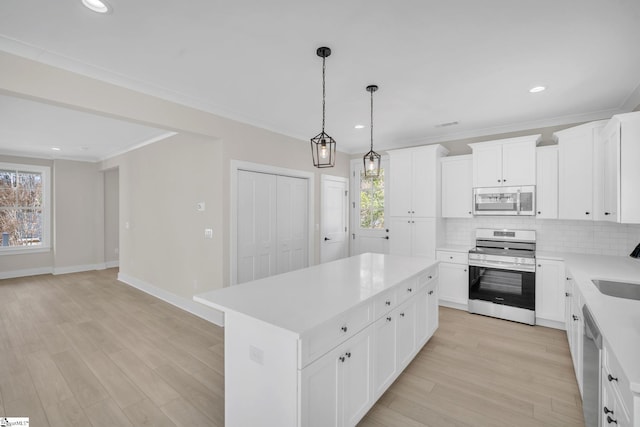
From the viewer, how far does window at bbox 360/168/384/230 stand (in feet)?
17.8

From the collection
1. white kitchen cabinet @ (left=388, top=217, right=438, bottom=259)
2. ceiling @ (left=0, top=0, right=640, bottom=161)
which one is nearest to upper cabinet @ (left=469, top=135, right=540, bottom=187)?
ceiling @ (left=0, top=0, right=640, bottom=161)

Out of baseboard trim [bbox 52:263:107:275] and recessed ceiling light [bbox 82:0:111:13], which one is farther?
baseboard trim [bbox 52:263:107:275]

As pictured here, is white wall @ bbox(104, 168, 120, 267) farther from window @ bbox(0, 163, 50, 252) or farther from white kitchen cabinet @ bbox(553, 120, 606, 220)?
white kitchen cabinet @ bbox(553, 120, 606, 220)

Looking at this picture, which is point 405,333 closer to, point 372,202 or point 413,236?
point 413,236

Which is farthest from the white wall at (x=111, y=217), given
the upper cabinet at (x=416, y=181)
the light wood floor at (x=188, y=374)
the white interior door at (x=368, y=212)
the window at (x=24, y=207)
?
the upper cabinet at (x=416, y=181)

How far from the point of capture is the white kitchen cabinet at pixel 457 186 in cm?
432

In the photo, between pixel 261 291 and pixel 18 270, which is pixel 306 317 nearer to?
pixel 261 291

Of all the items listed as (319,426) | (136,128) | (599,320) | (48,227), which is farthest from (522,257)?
(48,227)

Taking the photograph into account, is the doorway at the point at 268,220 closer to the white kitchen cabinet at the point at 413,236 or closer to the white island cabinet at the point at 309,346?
the white kitchen cabinet at the point at 413,236

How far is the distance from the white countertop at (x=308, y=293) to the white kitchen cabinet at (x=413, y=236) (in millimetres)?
1726

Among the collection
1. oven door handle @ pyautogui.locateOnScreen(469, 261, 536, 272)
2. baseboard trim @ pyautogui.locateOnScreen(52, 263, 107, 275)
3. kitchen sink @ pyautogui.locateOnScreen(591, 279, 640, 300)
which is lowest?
baseboard trim @ pyautogui.locateOnScreen(52, 263, 107, 275)

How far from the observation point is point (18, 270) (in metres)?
6.16

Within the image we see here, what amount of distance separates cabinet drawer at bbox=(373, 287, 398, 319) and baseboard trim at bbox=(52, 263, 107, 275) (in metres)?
7.68

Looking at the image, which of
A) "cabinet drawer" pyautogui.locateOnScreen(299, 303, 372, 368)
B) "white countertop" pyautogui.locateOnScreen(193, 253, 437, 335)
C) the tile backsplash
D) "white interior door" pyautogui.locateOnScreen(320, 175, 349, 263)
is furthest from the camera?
"white interior door" pyautogui.locateOnScreen(320, 175, 349, 263)
